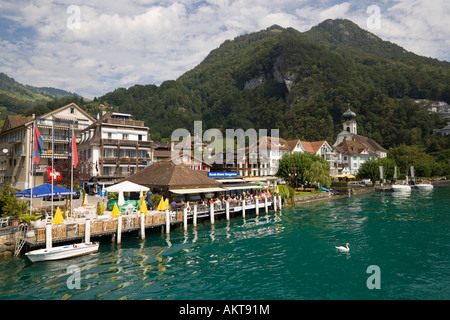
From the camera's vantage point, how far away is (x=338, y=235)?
1040 inches

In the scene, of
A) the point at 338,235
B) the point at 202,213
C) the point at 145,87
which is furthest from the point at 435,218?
the point at 145,87

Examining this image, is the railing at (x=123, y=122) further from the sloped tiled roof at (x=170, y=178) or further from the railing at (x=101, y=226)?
the railing at (x=101, y=226)

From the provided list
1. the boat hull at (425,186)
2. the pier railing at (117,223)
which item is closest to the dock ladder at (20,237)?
the pier railing at (117,223)

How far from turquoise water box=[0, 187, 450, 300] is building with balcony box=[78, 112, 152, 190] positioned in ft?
84.6

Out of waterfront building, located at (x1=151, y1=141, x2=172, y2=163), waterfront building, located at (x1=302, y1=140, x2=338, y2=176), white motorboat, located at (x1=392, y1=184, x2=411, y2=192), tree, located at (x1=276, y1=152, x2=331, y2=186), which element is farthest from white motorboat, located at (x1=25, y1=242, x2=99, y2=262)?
waterfront building, located at (x1=302, y1=140, x2=338, y2=176)

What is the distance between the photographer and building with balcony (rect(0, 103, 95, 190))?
4548 centimetres

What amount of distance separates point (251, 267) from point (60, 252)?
12143 mm

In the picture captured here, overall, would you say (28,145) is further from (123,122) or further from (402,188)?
(402,188)

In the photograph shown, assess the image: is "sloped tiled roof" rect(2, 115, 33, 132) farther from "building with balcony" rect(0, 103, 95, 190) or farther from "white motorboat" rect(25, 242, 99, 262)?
"white motorboat" rect(25, 242, 99, 262)

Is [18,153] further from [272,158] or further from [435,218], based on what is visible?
[435,218]

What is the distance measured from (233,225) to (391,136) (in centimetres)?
13575

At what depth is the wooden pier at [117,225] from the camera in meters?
19.8

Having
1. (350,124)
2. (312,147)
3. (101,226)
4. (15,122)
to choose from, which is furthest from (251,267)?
(350,124)

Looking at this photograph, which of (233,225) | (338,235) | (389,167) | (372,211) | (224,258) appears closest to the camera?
(224,258)
